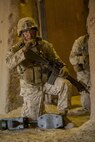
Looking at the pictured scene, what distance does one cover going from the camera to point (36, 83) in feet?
16.7

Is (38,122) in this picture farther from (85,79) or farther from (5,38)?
(5,38)

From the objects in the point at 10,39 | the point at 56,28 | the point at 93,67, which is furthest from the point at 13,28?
the point at 93,67

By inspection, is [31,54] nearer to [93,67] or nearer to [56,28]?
[93,67]

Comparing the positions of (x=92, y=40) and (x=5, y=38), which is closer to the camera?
(x=92, y=40)

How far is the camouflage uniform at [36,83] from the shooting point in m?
5.00

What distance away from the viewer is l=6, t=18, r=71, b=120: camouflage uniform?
5.00 meters

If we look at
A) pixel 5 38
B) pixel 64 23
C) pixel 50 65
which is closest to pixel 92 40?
pixel 50 65

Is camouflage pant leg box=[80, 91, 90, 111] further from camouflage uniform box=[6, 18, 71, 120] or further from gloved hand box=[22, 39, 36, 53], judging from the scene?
gloved hand box=[22, 39, 36, 53]

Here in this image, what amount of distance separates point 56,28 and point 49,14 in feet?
1.09

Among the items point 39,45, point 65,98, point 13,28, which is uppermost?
point 13,28

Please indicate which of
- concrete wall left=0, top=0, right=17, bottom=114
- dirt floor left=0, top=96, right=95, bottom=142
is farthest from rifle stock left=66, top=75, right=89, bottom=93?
concrete wall left=0, top=0, right=17, bottom=114

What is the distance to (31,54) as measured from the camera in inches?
192

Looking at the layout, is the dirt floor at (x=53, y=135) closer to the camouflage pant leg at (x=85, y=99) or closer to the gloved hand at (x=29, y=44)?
the gloved hand at (x=29, y=44)

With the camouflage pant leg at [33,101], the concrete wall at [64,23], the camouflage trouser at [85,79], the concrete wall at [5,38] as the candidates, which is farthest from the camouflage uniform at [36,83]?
the concrete wall at [64,23]
